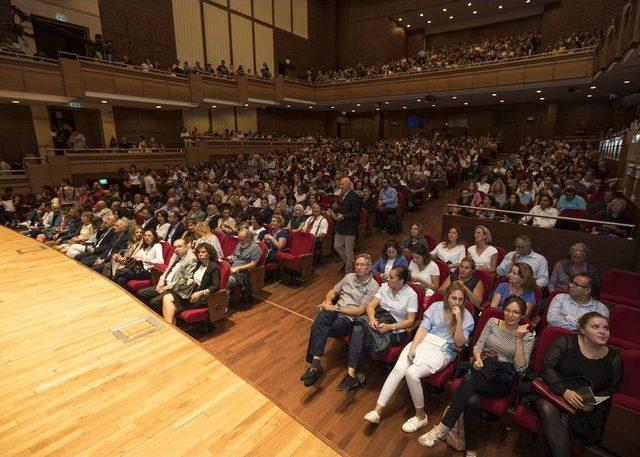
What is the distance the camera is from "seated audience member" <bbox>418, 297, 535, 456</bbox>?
1.99 meters

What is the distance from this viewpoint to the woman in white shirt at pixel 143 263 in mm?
3928

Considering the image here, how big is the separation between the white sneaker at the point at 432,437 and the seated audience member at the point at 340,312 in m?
0.89

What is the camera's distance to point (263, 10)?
15898 millimetres

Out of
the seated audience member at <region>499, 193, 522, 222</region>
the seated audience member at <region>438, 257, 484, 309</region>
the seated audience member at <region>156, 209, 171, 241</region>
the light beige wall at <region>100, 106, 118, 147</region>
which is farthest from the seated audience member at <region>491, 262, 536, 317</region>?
the light beige wall at <region>100, 106, 118, 147</region>

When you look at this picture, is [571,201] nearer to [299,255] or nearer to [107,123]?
[299,255]

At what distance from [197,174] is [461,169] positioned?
25.6ft

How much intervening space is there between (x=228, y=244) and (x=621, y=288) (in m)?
4.10

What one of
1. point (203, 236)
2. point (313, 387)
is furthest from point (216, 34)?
point (313, 387)

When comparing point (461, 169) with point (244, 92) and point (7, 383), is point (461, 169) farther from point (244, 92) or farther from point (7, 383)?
point (7, 383)

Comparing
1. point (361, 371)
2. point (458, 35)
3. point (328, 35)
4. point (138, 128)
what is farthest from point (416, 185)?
point (328, 35)

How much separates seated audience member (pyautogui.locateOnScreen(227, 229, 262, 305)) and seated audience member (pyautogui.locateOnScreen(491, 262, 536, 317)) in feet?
8.17

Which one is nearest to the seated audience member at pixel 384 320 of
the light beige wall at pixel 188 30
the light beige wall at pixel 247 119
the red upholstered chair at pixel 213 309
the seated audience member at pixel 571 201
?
the red upholstered chair at pixel 213 309

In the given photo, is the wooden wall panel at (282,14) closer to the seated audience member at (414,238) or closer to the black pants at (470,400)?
the seated audience member at (414,238)

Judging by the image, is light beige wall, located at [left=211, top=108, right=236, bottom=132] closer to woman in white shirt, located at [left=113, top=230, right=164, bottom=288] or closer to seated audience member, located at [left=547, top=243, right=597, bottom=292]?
woman in white shirt, located at [left=113, top=230, right=164, bottom=288]
